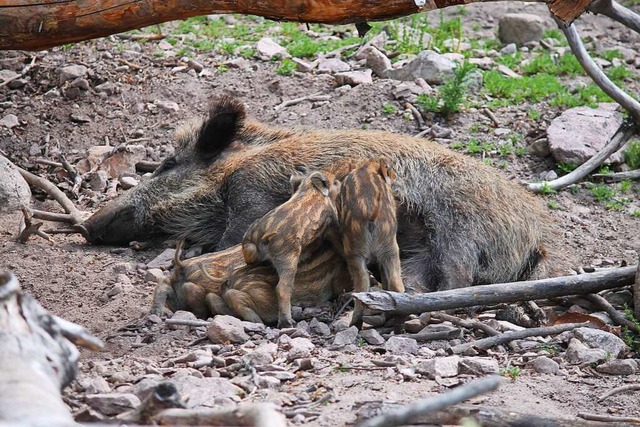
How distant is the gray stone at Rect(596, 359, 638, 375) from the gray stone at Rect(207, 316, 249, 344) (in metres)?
1.95

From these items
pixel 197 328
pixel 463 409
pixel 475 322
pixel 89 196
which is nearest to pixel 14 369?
pixel 463 409

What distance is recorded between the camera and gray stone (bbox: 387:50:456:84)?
9711 millimetres

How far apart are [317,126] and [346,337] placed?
373 centimetres

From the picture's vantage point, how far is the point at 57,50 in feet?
33.5

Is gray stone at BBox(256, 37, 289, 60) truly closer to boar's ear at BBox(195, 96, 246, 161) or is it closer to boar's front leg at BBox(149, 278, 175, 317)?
boar's ear at BBox(195, 96, 246, 161)

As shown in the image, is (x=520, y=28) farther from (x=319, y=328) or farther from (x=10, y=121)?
(x=319, y=328)

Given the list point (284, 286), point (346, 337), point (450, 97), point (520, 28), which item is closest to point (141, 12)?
point (284, 286)

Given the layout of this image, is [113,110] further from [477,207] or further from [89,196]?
[477,207]

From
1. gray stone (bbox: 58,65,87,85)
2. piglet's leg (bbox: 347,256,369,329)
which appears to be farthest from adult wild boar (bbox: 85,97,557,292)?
gray stone (bbox: 58,65,87,85)

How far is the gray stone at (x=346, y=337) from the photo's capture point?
5538mm

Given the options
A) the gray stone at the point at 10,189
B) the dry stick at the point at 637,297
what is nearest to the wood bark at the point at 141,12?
the gray stone at the point at 10,189

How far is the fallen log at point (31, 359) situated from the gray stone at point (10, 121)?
5.90 m

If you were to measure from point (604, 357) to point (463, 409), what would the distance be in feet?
5.90

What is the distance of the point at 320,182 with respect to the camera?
20.3 feet
